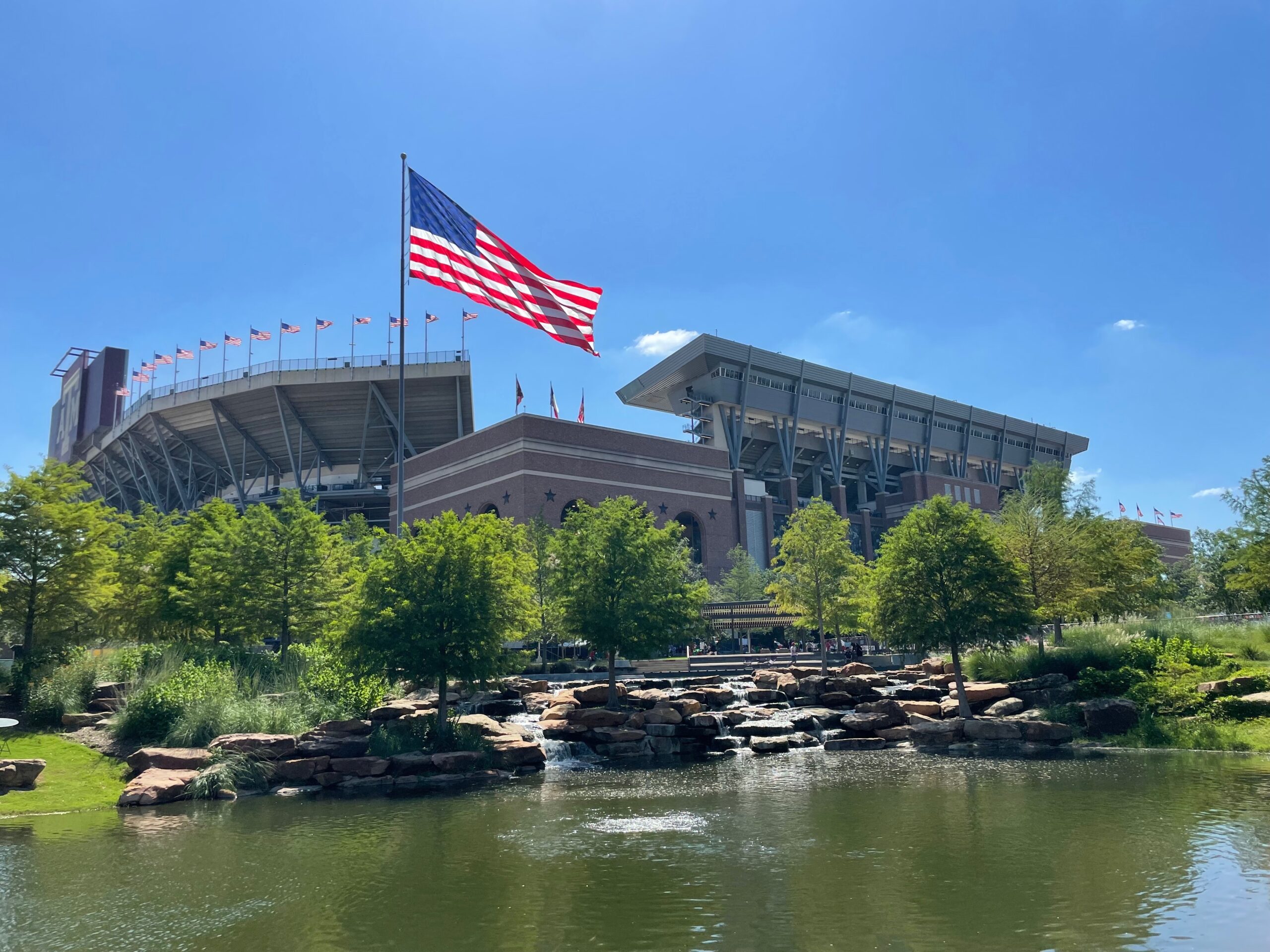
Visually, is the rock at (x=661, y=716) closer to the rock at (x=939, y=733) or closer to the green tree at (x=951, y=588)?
the rock at (x=939, y=733)

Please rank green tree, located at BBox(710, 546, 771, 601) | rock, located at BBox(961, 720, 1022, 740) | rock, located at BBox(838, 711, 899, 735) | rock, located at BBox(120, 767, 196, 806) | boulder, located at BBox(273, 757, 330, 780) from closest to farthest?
rock, located at BBox(120, 767, 196, 806), boulder, located at BBox(273, 757, 330, 780), rock, located at BBox(961, 720, 1022, 740), rock, located at BBox(838, 711, 899, 735), green tree, located at BBox(710, 546, 771, 601)

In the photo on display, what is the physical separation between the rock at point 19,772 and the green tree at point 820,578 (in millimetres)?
30510

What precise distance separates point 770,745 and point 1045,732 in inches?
306

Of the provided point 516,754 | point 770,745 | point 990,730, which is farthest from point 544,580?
point 990,730

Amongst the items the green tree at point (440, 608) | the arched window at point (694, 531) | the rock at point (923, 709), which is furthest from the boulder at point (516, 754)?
the arched window at point (694, 531)

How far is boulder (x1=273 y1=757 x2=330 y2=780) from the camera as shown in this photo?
20531mm

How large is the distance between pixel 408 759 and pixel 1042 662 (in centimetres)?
2147

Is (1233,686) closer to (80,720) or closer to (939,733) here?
(939,733)

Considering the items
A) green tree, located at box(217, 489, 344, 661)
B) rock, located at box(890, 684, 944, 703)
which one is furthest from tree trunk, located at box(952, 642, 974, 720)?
green tree, located at box(217, 489, 344, 661)

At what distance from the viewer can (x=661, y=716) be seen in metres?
27.4

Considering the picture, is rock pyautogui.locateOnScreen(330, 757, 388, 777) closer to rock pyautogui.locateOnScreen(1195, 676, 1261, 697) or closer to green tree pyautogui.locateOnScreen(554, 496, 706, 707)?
green tree pyautogui.locateOnScreen(554, 496, 706, 707)

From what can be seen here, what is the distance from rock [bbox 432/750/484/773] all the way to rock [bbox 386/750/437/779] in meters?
0.14

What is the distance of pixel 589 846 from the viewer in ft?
44.2

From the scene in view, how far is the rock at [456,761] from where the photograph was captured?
21359 millimetres
